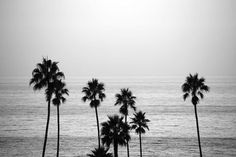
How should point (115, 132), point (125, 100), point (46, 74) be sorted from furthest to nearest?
point (125, 100) < point (46, 74) < point (115, 132)

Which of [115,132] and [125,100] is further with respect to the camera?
[125,100]

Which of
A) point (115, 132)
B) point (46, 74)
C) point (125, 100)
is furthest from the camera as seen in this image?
point (125, 100)

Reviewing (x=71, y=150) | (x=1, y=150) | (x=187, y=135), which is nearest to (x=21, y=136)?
(x=1, y=150)

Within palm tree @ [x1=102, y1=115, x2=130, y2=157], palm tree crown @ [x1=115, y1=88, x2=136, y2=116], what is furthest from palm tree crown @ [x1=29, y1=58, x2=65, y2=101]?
palm tree crown @ [x1=115, y1=88, x2=136, y2=116]

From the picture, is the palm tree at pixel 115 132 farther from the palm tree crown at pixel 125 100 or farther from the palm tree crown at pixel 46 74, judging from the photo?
the palm tree crown at pixel 125 100

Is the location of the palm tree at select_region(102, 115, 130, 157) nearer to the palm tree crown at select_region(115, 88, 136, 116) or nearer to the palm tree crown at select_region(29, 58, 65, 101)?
the palm tree crown at select_region(29, 58, 65, 101)

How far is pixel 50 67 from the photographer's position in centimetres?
3338

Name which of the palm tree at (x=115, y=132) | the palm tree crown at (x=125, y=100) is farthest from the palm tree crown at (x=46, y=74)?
the palm tree crown at (x=125, y=100)

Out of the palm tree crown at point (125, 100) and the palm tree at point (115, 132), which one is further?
the palm tree crown at point (125, 100)

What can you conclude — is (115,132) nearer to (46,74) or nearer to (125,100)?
(46,74)

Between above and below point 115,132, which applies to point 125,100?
above

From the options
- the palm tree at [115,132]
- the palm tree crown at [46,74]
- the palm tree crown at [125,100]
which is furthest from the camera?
the palm tree crown at [125,100]

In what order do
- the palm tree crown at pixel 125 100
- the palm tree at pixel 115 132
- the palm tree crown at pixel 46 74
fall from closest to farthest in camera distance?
the palm tree at pixel 115 132 → the palm tree crown at pixel 46 74 → the palm tree crown at pixel 125 100

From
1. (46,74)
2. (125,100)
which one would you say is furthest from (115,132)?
(125,100)
